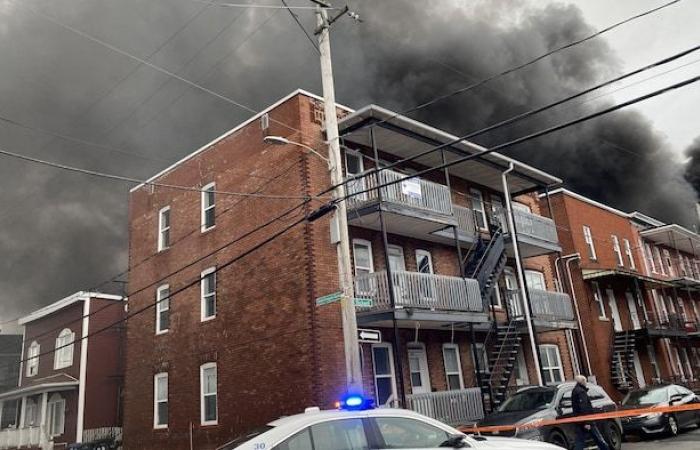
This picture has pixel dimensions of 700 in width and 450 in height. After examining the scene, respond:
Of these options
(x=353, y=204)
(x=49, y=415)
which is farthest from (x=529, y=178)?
(x=49, y=415)

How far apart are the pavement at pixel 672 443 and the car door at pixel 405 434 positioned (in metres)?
10.1

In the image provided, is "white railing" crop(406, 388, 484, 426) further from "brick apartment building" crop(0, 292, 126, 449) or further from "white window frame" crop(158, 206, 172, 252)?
"brick apartment building" crop(0, 292, 126, 449)

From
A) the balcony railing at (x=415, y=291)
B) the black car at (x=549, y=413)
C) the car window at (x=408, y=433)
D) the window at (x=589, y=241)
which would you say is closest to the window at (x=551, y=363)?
the window at (x=589, y=241)

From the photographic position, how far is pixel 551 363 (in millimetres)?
23797

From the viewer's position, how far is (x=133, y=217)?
23.6m

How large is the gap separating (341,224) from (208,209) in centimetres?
975

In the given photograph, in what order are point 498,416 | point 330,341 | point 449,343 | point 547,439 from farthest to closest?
point 449,343
point 330,341
point 498,416
point 547,439

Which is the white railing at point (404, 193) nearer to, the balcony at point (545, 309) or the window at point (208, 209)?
the balcony at point (545, 309)

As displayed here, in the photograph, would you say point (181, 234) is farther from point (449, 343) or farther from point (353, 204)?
point (449, 343)

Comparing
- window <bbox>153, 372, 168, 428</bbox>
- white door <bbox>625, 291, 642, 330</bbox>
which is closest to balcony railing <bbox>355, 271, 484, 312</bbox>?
window <bbox>153, 372, 168, 428</bbox>

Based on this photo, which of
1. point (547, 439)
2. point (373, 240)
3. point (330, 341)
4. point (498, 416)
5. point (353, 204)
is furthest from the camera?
point (373, 240)

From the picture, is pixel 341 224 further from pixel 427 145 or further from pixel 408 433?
pixel 427 145

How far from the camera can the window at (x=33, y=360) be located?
29.5 metres

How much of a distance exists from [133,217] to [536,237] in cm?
1604
